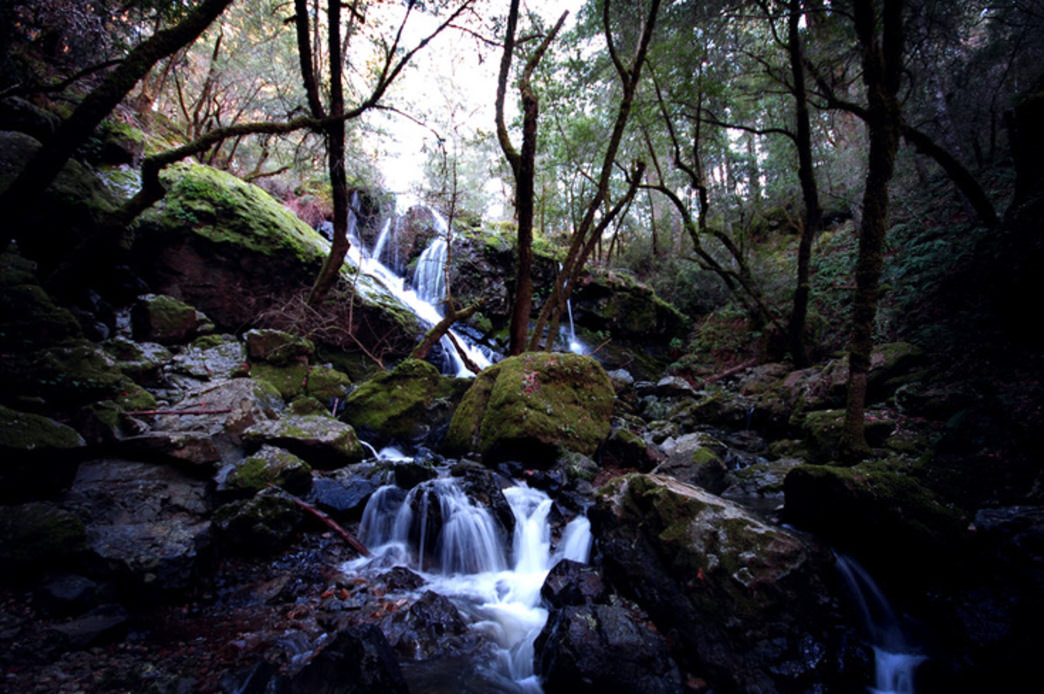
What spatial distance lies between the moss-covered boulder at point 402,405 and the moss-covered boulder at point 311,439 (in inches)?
60.7

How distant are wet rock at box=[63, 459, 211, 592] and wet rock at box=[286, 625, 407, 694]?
1621 millimetres

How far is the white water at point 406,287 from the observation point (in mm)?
12665

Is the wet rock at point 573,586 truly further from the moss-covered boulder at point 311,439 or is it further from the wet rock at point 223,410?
the wet rock at point 223,410

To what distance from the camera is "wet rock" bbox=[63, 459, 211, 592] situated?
3.09 meters

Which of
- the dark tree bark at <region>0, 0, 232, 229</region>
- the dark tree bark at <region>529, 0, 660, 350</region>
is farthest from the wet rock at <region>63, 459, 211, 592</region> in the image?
the dark tree bark at <region>529, 0, 660, 350</region>

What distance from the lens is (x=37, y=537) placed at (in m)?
2.85

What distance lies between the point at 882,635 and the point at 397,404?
707 cm

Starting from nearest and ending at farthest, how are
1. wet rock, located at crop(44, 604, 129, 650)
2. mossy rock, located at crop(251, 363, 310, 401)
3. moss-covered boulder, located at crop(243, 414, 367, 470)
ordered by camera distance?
wet rock, located at crop(44, 604, 129, 650)
moss-covered boulder, located at crop(243, 414, 367, 470)
mossy rock, located at crop(251, 363, 310, 401)

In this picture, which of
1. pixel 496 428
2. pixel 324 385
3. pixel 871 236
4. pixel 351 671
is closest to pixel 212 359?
pixel 324 385

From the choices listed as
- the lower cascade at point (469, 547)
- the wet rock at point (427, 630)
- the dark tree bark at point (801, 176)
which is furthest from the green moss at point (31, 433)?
the dark tree bark at point (801, 176)

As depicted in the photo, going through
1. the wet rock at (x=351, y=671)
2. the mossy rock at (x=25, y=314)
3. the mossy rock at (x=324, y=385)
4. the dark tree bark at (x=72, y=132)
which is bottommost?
the wet rock at (x=351, y=671)

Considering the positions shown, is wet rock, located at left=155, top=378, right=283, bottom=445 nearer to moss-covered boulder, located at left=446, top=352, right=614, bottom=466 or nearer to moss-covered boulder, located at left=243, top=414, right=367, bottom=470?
moss-covered boulder, located at left=243, top=414, right=367, bottom=470

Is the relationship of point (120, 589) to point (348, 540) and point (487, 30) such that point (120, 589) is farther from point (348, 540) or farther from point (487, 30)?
point (487, 30)

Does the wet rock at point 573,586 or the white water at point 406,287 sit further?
the white water at point 406,287
